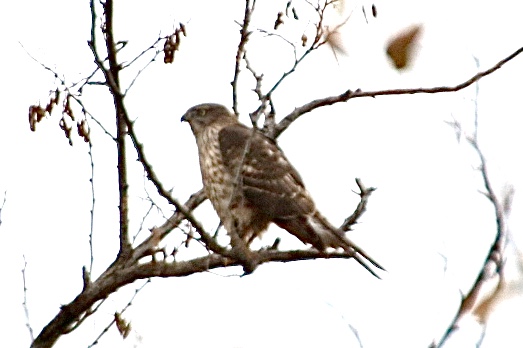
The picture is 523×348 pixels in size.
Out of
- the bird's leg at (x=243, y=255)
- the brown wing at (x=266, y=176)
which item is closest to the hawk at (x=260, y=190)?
the brown wing at (x=266, y=176)

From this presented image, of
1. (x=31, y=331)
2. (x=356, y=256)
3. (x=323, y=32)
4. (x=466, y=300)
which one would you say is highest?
(x=323, y=32)

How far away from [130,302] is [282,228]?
151cm

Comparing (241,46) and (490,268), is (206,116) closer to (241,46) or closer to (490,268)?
(241,46)

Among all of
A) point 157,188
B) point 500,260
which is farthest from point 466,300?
point 157,188

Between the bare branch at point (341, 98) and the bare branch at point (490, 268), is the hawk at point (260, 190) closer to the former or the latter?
the bare branch at point (341, 98)

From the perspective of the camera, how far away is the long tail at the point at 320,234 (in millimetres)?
5859

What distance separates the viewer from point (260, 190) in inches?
262

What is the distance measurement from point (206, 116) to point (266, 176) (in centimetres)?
104

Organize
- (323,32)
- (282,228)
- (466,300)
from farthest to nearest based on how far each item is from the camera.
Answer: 1. (282,228)
2. (323,32)
3. (466,300)

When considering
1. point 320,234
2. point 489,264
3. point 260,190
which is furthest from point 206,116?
point 489,264

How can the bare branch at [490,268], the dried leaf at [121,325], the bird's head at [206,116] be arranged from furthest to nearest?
the bird's head at [206,116] < the dried leaf at [121,325] < the bare branch at [490,268]

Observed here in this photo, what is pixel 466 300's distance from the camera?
2.06m

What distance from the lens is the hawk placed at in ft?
20.7

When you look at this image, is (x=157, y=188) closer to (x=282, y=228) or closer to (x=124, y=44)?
(x=124, y=44)
